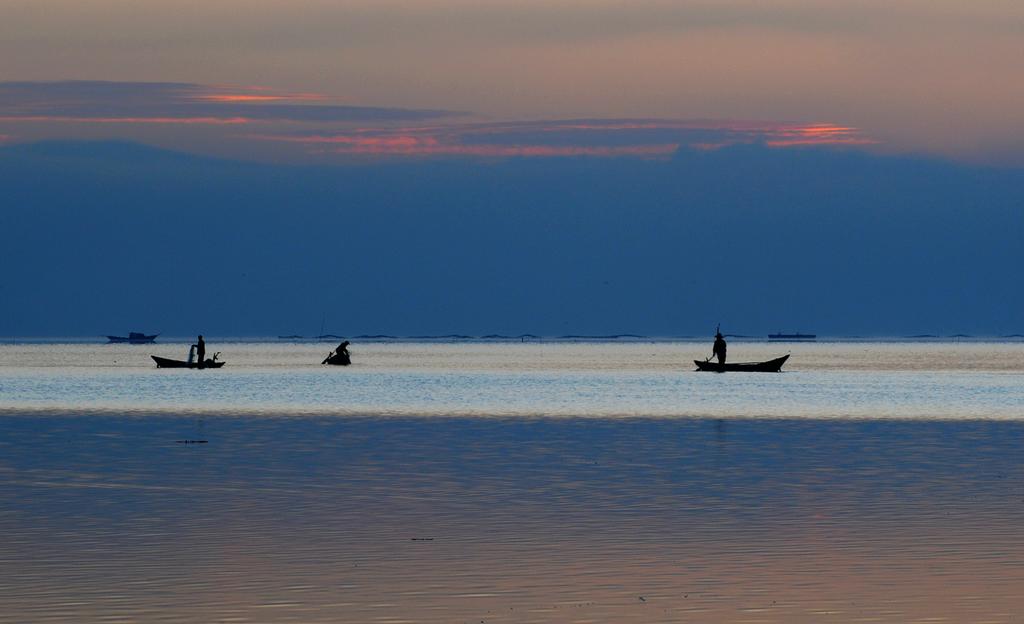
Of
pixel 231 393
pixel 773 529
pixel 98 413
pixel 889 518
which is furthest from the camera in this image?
pixel 231 393

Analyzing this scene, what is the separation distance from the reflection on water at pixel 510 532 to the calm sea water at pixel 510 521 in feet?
0.20

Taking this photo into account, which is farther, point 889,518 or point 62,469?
point 62,469

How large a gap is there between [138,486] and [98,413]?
2800 cm

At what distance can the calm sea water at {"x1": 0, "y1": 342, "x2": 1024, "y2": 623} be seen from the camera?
16.5 m

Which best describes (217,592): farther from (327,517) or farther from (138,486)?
(138,486)

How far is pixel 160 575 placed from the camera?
59.1 ft

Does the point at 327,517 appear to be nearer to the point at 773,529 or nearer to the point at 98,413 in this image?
the point at 773,529

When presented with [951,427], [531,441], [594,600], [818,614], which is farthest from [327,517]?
[951,427]

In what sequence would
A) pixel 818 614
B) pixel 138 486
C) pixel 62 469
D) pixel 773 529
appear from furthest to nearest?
pixel 62 469
pixel 138 486
pixel 773 529
pixel 818 614

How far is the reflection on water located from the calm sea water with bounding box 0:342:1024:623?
6 centimetres

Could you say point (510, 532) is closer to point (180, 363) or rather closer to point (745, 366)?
point (745, 366)

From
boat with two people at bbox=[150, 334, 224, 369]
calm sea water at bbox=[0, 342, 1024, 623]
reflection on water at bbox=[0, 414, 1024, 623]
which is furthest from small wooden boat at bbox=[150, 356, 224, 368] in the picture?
reflection on water at bbox=[0, 414, 1024, 623]

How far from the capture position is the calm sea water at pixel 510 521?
54.2ft

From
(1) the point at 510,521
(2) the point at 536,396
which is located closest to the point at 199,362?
(2) the point at 536,396
